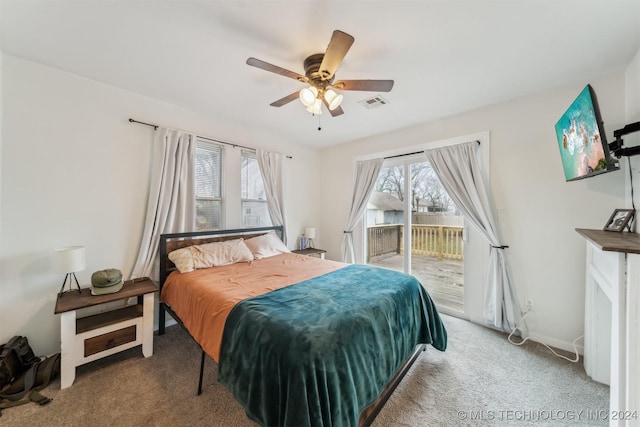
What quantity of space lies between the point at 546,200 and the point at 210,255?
378 cm

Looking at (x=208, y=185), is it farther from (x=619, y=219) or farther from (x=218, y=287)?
(x=619, y=219)

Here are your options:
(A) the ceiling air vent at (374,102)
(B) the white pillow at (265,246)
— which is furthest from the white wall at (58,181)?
(A) the ceiling air vent at (374,102)

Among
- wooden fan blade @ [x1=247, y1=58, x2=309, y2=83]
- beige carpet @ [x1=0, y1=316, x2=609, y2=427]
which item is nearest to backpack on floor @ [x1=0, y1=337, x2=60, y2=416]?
beige carpet @ [x1=0, y1=316, x2=609, y2=427]

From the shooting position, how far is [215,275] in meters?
2.31

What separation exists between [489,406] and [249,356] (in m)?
1.77

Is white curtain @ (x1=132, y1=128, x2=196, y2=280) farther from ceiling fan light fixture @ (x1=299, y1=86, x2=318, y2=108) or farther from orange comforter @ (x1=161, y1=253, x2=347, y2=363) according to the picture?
ceiling fan light fixture @ (x1=299, y1=86, x2=318, y2=108)

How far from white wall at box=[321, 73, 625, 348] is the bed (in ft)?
4.29

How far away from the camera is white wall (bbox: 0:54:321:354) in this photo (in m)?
1.93

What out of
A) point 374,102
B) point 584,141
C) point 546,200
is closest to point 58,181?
point 374,102

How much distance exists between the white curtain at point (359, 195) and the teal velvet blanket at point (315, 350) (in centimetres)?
211

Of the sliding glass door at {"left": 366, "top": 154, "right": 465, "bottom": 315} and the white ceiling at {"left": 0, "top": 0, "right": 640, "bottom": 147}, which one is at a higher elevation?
the white ceiling at {"left": 0, "top": 0, "right": 640, "bottom": 147}

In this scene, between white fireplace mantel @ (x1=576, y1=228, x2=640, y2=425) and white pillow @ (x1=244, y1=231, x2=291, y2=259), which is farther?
white pillow @ (x1=244, y1=231, x2=291, y2=259)

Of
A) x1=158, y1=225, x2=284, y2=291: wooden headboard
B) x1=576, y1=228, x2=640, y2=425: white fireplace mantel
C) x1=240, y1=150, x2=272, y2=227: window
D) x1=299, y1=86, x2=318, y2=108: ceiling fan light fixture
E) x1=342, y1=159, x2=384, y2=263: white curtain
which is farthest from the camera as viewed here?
x1=342, y1=159, x2=384, y2=263: white curtain

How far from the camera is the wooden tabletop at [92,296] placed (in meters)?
1.82
